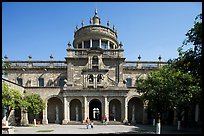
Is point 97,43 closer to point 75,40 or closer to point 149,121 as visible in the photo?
point 75,40

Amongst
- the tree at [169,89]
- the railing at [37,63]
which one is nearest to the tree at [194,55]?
the tree at [169,89]

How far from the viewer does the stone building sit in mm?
30156

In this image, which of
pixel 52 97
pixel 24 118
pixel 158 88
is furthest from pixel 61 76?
pixel 158 88

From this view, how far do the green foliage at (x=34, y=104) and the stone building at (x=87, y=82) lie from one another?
228cm

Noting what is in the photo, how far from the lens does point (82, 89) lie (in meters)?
30.1

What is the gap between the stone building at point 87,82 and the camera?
3016 centimetres

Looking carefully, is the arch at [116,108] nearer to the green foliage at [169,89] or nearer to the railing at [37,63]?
the green foliage at [169,89]

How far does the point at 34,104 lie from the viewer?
27.4 metres

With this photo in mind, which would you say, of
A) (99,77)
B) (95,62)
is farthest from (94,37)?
(99,77)

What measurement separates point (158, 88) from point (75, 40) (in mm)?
27214

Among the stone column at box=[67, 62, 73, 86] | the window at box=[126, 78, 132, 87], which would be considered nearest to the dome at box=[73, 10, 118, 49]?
the stone column at box=[67, 62, 73, 86]

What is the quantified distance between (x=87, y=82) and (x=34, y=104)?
930 cm

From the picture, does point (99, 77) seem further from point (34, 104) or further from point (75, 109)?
point (34, 104)

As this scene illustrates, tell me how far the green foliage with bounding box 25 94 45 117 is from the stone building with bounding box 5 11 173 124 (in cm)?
228
